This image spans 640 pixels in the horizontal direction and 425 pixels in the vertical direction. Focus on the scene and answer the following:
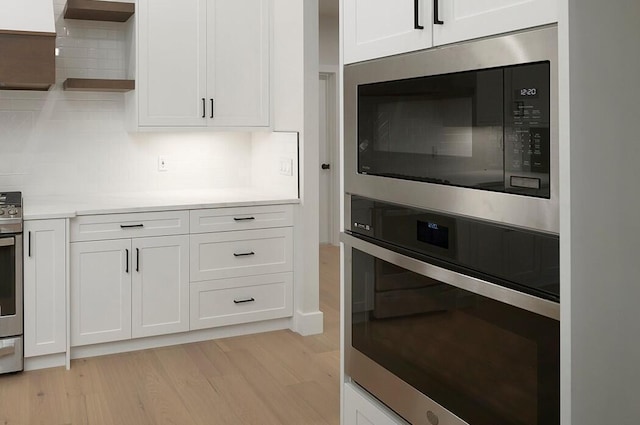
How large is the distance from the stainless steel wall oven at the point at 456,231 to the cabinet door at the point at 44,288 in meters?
2.16

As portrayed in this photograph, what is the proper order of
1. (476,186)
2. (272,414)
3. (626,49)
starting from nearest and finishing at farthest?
(626,49), (476,186), (272,414)

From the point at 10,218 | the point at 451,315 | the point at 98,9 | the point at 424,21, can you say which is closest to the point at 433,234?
the point at 451,315

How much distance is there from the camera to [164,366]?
384cm

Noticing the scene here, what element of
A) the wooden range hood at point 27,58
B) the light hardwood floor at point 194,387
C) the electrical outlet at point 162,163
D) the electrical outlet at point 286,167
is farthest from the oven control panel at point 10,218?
the electrical outlet at point 286,167

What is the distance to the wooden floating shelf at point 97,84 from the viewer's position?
163 inches

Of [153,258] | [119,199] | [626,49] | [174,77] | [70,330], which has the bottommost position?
[70,330]

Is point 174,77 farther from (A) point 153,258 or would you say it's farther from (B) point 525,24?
(B) point 525,24

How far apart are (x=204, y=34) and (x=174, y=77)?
34 centimetres

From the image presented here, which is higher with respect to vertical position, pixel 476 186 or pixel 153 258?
pixel 476 186

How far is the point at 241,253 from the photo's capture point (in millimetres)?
4312

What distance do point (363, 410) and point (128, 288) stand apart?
2.24 m

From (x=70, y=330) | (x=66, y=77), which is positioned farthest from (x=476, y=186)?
(x=66, y=77)

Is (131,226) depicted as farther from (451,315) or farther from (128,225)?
(451,315)

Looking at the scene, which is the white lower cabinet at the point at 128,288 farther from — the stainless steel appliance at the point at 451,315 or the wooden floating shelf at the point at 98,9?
the stainless steel appliance at the point at 451,315
